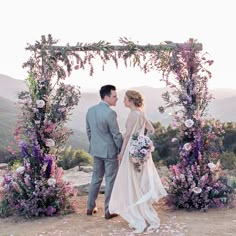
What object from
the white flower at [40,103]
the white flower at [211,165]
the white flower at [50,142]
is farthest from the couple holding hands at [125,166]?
the white flower at [211,165]

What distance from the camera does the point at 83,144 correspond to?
26.0 meters

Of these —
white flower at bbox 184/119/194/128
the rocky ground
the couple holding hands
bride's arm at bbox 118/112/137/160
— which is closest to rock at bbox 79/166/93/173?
the rocky ground

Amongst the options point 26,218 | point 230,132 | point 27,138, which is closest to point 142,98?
point 27,138

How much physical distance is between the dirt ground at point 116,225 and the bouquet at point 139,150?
94 cm

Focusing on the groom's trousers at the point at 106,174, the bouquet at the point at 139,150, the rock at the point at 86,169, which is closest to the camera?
the bouquet at the point at 139,150

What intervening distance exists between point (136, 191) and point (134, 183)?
0.12 m

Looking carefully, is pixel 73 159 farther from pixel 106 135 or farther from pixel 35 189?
pixel 106 135

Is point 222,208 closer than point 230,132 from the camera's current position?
Yes

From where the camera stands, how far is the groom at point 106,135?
24.4ft

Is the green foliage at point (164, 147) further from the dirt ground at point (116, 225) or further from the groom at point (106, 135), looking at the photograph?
the groom at point (106, 135)

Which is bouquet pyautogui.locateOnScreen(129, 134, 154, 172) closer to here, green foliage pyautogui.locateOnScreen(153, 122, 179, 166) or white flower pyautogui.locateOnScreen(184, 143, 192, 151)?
white flower pyautogui.locateOnScreen(184, 143, 192, 151)

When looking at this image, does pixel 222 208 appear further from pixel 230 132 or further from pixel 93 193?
pixel 230 132

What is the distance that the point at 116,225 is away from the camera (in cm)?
725

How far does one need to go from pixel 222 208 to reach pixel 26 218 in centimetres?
325
